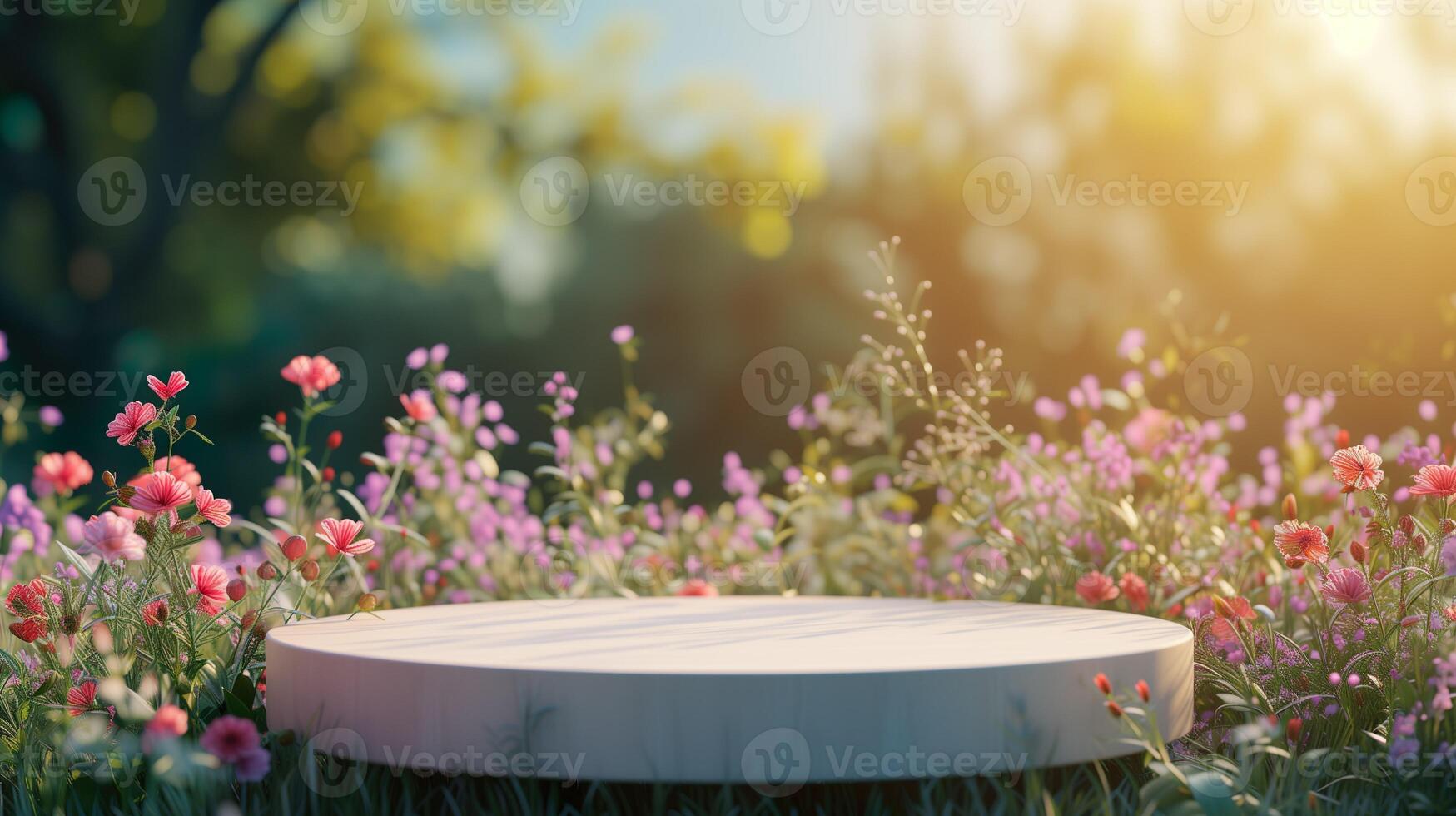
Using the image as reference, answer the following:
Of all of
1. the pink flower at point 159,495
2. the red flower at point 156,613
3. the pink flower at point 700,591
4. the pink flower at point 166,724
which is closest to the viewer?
the pink flower at point 166,724

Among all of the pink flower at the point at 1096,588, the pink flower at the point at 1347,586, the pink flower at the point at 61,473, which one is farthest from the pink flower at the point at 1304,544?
the pink flower at the point at 61,473

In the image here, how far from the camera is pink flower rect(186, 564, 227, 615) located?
2725 millimetres

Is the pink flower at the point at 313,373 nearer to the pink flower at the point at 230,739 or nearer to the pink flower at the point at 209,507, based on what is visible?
the pink flower at the point at 209,507

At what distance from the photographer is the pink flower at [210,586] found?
2725 millimetres

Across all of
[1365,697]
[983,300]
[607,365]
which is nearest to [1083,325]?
[983,300]

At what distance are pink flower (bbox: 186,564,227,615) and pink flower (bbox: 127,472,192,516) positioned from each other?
8.9 inches

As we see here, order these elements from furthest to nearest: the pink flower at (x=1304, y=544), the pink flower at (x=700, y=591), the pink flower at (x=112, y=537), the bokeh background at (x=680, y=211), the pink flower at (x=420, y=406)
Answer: the bokeh background at (x=680, y=211) → the pink flower at (x=700, y=591) → the pink flower at (x=420, y=406) → the pink flower at (x=1304, y=544) → the pink flower at (x=112, y=537)

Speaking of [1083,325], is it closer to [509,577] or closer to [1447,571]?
[509,577]

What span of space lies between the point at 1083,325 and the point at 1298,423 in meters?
6.47

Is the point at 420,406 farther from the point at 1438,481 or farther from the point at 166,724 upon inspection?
the point at 1438,481

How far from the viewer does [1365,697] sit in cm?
283

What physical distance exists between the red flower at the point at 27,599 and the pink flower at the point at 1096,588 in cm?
262

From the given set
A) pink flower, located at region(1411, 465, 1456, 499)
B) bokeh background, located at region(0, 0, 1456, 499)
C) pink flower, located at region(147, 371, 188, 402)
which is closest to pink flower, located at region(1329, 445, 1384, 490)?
pink flower, located at region(1411, 465, 1456, 499)

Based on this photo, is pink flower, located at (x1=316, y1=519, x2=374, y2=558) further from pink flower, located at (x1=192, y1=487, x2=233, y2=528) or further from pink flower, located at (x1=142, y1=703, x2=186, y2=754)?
pink flower, located at (x1=142, y1=703, x2=186, y2=754)
